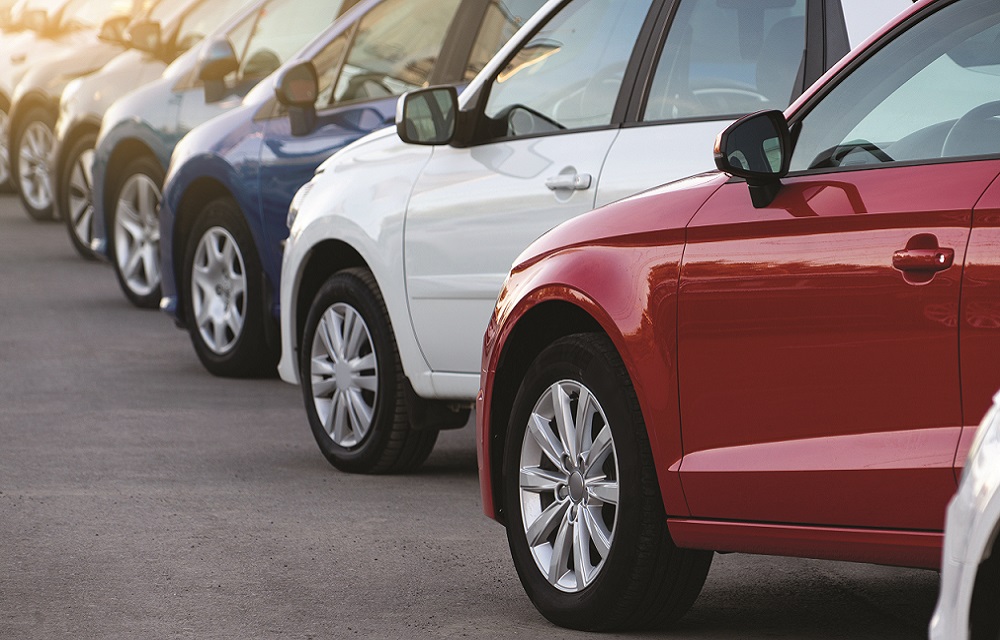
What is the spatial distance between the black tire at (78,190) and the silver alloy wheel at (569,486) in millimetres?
10027

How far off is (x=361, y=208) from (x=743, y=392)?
3191 millimetres

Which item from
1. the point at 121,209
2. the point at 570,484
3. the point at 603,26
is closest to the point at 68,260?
the point at 121,209

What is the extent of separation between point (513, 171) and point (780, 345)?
2419 mm

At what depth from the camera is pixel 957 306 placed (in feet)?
13.6

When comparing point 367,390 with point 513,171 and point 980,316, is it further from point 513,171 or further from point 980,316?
point 980,316

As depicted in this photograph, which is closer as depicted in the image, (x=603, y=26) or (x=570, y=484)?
(x=570, y=484)

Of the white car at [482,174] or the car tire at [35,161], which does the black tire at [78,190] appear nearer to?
the car tire at [35,161]

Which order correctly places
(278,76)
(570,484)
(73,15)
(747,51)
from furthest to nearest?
(73,15)
(278,76)
(747,51)
(570,484)

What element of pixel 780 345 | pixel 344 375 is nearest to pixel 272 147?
pixel 344 375

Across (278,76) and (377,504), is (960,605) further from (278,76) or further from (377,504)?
(278,76)

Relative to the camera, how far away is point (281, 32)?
37.8 feet

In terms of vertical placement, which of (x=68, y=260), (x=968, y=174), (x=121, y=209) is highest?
(x=968, y=174)

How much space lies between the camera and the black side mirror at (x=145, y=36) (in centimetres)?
1354

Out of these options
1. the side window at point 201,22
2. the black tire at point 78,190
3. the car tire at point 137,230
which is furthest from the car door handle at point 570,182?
the black tire at point 78,190
